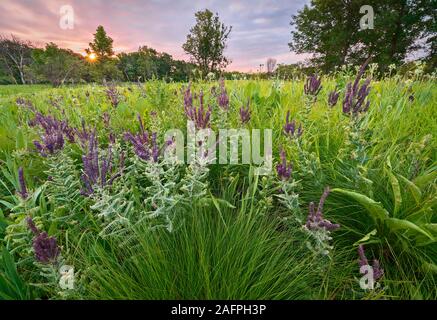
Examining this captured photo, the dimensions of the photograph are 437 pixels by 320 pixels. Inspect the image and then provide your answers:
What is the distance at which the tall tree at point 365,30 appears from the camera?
992 inches

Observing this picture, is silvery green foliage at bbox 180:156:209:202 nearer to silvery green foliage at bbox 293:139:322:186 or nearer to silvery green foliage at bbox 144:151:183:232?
silvery green foliage at bbox 144:151:183:232

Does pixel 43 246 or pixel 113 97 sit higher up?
pixel 113 97

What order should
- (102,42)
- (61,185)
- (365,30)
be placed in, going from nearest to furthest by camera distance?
1. (61,185)
2. (365,30)
3. (102,42)

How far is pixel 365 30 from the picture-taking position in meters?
25.9

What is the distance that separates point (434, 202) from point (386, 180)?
34cm

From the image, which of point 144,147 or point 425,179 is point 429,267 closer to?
point 425,179

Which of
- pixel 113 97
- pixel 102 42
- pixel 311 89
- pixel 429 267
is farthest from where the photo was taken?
pixel 102 42

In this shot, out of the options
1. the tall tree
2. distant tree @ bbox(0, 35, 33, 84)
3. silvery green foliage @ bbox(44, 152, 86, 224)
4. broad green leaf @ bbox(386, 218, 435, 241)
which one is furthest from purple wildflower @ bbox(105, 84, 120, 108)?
distant tree @ bbox(0, 35, 33, 84)

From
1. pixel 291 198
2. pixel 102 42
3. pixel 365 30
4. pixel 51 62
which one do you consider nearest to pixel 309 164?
pixel 291 198

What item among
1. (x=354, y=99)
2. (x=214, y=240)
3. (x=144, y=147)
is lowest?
(x=214, y=240)

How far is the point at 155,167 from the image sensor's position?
1304 millimetres
